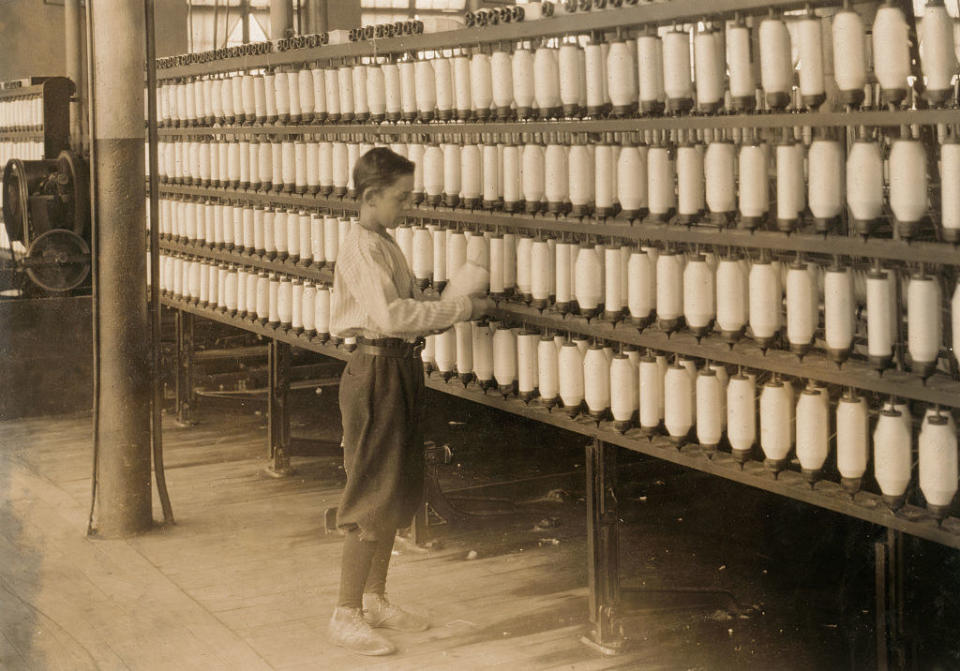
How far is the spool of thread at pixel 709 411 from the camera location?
3.73 m

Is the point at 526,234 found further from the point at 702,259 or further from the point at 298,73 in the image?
the point at 298,73

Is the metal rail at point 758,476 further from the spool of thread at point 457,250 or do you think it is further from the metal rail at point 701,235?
the metal rail at point 701,235

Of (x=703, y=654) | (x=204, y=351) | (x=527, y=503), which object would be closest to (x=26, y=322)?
(x=204, y=351)

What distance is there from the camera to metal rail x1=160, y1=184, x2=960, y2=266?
3123 millimetres

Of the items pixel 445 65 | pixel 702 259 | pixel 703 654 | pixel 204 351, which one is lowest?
pixel 703 654

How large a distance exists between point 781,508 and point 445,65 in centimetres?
264

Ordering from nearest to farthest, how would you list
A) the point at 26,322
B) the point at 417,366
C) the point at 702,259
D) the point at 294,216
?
the point at 702,259, the point at 417,366, the point at 294,216, the point at 26,322

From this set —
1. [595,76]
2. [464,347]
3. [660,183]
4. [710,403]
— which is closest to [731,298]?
[710,403]

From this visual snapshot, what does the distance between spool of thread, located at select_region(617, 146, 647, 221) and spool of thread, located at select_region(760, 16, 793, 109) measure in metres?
0.56

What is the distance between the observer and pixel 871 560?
493 cm

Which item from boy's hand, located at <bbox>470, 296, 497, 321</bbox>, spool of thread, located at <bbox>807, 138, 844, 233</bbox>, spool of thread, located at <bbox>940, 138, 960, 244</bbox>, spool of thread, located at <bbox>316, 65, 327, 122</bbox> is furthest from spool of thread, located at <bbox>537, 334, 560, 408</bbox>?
spool of thread, located at <bbox>316, 65, 327, 122</bbox>

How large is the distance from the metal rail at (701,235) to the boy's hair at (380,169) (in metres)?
0.64

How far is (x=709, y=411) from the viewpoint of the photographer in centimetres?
373

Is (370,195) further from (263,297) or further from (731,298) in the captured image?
(263,297)
